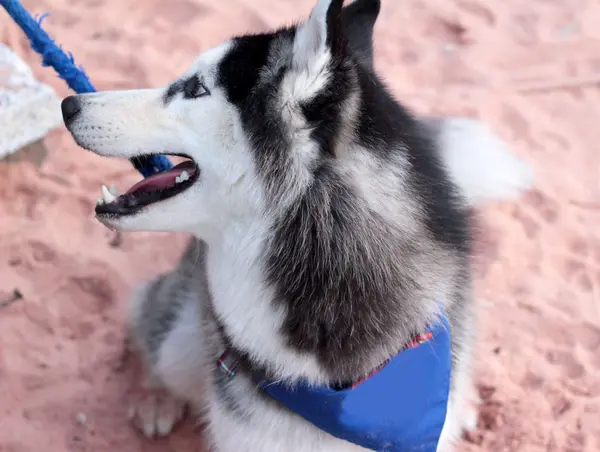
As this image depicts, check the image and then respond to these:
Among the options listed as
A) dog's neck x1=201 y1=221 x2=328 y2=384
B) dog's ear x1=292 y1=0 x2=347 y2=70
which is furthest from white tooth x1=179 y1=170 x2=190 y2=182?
dog's ear x1=292 y1=0 x2=347 y2=70

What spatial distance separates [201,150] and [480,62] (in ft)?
10.5

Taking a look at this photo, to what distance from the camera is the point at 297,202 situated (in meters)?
1.41

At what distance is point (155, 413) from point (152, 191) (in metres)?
1.12

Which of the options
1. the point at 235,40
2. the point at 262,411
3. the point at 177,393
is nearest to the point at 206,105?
the point at 235,40

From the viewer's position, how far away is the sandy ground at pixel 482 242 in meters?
2.46

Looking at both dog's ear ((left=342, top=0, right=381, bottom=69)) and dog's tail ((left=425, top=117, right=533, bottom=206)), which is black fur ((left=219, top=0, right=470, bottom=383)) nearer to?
dog's ear ((left=342, top=0, right=381, bottom=69))

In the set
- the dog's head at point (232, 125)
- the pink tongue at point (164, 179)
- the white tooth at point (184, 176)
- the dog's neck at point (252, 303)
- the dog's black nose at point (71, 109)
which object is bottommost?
the dog's neck at point (252, 303)

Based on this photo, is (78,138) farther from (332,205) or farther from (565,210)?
(565,210)

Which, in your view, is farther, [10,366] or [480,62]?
[480,62]

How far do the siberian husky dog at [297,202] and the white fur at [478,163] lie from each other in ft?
2.57

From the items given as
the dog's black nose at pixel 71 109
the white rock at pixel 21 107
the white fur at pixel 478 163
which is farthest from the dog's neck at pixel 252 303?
the white rock at pixel 21 107

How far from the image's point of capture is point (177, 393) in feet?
7.78

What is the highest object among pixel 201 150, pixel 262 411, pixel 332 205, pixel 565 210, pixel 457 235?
pixel 201 150

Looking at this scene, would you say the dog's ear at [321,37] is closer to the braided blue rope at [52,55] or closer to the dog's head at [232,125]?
the dog's head at [232,125]
